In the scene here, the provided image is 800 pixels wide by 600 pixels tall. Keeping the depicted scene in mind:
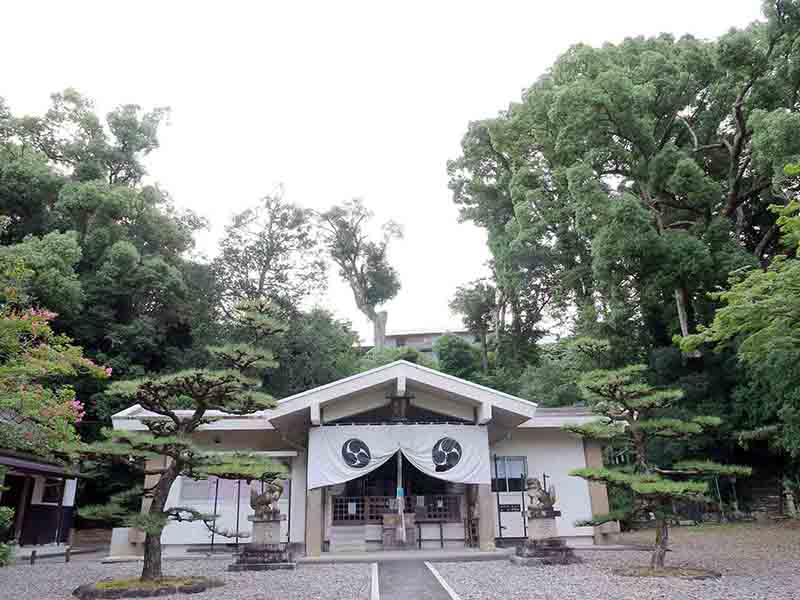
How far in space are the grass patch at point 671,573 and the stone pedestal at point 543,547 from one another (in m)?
1.14

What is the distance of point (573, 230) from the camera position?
19156 millimetres

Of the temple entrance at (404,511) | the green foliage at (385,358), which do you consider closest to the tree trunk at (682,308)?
the temple entrance at (404,511)

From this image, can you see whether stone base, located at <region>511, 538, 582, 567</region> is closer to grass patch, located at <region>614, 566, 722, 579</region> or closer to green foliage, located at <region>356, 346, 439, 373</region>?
grass patch, located at <region>614, 566, 722, 579</region>

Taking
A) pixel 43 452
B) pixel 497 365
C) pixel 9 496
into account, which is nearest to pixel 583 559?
→ pixel 43 452

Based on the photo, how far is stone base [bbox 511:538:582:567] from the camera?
8586 mm

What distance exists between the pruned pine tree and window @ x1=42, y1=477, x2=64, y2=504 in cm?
1259

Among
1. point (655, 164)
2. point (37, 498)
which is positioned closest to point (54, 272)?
point (37, 498)

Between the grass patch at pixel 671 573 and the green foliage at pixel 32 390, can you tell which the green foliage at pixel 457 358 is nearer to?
the grass patch at pixel 671 573

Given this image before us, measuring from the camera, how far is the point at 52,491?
1377 centimetres

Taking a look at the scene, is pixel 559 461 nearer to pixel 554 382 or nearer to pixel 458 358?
pixel 554 382

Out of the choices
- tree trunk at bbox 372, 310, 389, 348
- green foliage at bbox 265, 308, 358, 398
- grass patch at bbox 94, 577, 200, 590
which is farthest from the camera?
tree trunk at bbox 372, 310, 389, 348

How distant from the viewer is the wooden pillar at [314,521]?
34.3 feet

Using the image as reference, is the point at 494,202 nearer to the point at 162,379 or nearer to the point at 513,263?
the point at 513,263

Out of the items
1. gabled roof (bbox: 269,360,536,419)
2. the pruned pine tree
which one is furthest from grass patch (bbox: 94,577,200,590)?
the pruned pine tree
